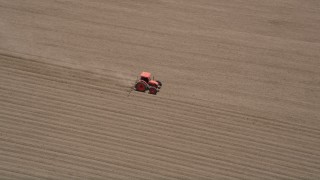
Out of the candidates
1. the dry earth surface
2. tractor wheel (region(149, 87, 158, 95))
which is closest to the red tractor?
tractor wheel (region(149, 87, 158, 95))

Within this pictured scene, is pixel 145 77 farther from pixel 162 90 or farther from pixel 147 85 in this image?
pixel 162 90

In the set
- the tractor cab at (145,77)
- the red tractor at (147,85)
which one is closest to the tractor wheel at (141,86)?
the red tractor at (147,85)

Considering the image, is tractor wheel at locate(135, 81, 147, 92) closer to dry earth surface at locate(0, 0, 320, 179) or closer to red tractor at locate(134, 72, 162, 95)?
red tractor at locate(134, 72, 162, 95)

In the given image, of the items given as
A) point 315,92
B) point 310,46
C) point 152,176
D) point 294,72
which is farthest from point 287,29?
point 152,176

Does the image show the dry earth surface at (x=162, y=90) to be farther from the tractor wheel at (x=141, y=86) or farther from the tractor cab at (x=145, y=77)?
the tractor cab at (x=145, y=77)

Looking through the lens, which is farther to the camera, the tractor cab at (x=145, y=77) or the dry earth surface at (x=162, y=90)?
the tractor cab at (x=145, y=77)

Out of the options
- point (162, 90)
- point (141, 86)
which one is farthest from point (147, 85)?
point (162, 90)

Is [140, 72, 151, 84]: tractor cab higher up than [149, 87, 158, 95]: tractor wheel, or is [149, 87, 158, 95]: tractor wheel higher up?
[140, 72, 151, 84]: tractor cab
